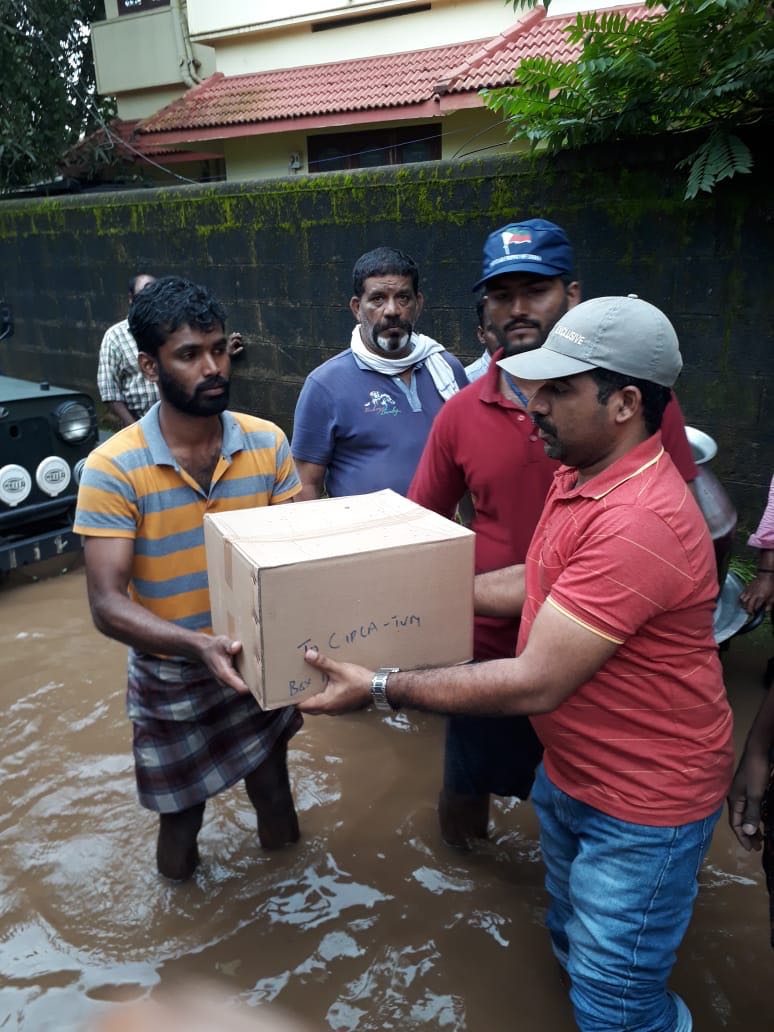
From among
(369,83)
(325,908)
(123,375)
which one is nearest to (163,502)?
(325,908)

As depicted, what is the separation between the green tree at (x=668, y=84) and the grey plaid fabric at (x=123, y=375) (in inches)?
105

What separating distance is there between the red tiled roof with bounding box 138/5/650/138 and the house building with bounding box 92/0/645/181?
0.02 m

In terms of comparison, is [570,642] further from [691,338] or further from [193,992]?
[691,338]

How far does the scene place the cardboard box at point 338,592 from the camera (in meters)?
1.76

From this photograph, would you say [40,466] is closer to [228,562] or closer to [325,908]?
[325,908]

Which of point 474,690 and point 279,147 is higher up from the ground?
point 279,147

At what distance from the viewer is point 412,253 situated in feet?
18.1

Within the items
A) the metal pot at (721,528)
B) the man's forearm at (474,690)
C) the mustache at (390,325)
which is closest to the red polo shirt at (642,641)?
the man's forearm at (474,690)

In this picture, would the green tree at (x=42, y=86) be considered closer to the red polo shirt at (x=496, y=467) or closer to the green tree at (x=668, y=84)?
the green tree at (x=668, y=84)

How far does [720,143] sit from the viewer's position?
12.5ft

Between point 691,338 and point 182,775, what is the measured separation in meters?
3.29

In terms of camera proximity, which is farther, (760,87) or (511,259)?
(760,87)

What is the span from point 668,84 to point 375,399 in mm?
2056

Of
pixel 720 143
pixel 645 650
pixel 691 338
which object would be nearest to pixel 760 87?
pixel 720 143
